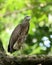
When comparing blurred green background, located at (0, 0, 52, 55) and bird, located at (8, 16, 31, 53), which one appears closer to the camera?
bird, located at (8, 16, 31, 53)

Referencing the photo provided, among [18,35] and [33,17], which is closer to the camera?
[18,35]

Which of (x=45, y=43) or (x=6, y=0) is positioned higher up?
(x=6, y=0)

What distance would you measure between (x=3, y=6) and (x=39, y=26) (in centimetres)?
51

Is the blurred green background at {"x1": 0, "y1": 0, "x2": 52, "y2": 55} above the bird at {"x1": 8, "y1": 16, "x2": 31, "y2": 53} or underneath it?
above

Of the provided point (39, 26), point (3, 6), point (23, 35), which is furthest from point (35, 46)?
point (23, 35)

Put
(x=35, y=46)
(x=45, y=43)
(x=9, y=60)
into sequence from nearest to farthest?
(x=9, y=60) < (x=45, y=43) < (x=35, y=46)

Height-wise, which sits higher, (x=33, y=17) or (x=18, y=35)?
(x=33, y=17)

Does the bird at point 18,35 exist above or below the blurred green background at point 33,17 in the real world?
below

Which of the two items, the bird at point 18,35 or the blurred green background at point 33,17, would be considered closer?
the bird at point 18,35

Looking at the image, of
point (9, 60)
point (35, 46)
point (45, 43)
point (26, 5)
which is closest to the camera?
point (9, 60)

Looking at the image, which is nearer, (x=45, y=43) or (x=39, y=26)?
(x=45, y=43)

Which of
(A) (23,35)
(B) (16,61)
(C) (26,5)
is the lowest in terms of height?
(B) (16,61)

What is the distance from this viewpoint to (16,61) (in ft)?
7.48

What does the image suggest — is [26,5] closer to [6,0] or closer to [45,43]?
[6,0]
